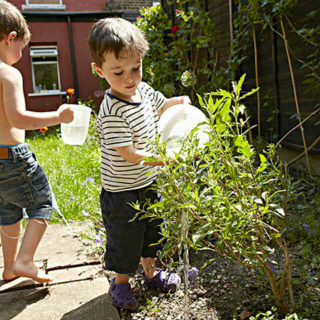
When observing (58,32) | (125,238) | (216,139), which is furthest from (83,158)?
(58,32)

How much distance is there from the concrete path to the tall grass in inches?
16.9

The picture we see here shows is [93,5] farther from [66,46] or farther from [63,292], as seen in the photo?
[63,292]

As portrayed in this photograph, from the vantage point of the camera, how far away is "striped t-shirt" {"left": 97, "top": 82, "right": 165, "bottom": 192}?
180 cm

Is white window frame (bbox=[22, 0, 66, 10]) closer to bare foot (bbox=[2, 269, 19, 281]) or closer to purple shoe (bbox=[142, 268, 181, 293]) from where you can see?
bare foot (bbox=[2, 269, 19, 281])

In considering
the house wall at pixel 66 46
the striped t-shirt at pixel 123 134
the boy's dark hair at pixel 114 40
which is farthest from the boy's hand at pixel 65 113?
the house wall at pixel 66 46

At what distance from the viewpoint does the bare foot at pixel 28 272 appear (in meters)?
2.09

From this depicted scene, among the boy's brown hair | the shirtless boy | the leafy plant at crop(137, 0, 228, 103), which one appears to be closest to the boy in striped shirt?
the shirtless boy

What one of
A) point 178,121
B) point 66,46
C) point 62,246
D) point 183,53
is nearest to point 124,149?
point 178,121

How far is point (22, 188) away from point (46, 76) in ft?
35.5

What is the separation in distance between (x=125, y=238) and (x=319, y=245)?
1.05m

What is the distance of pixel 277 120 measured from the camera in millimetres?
3977

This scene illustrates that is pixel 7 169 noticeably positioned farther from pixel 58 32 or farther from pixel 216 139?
pixel 58 32

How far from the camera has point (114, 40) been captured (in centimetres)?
171

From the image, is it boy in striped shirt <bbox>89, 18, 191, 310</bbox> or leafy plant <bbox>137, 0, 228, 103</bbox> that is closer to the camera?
boy in striped shirt <bbox>89, 18, 191, 310</bbox>
